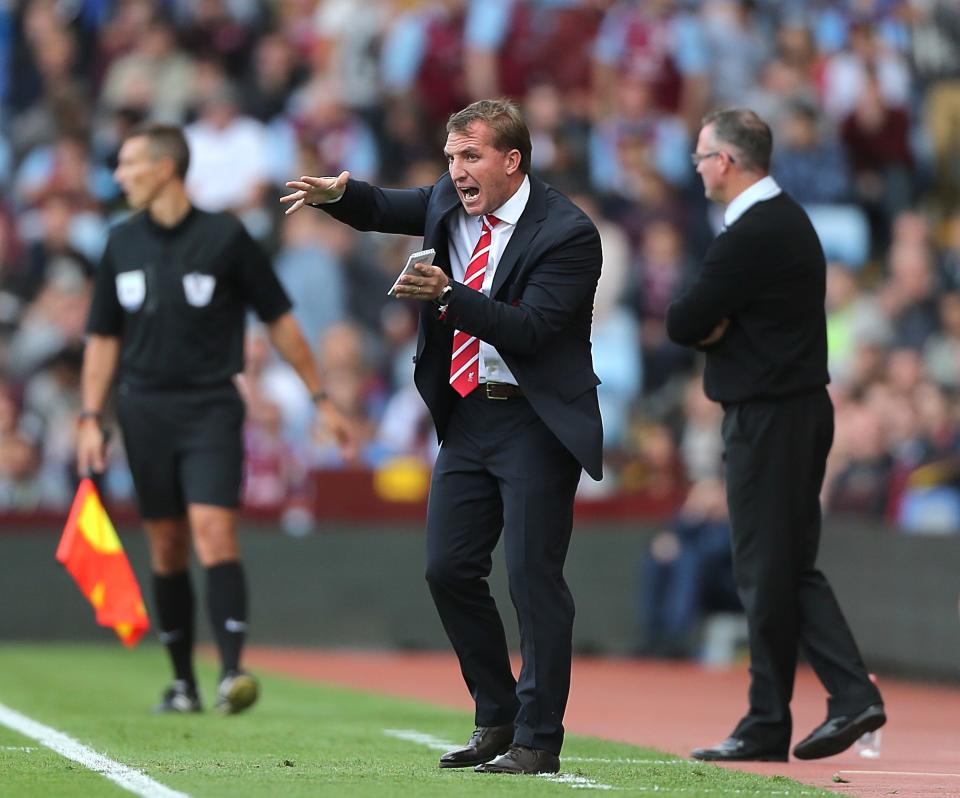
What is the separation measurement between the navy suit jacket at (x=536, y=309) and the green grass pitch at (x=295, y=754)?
108cm

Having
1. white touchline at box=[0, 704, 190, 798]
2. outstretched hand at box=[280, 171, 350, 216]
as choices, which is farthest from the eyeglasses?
white touchline at box=[0, 704, 190, 798]

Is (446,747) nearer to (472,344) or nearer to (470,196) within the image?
(472,344)

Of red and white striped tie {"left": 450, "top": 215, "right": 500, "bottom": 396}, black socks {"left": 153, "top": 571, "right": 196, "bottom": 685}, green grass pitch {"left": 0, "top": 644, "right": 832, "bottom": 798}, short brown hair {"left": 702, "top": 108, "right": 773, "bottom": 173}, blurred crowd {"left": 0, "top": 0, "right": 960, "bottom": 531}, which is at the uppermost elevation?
blurred crowd {"left": 0, "top": 0, "right": 960, "bottom": 531}

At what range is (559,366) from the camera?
679 centimetres

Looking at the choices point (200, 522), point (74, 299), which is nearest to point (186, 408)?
point (200, 522)

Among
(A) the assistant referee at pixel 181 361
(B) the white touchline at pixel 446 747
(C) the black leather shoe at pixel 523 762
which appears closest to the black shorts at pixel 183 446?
(A) the assistant referee at pixel 181 361

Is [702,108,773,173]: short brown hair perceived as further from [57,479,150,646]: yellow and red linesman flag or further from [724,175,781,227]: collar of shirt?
[57,479,150,646]: yellow and red linesman flag

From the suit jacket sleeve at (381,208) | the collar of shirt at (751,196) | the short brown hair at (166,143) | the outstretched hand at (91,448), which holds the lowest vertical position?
the outstretched hand at (91,448)

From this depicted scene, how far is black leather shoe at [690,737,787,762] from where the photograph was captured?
764cm

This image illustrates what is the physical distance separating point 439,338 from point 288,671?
Answer: 6733mm

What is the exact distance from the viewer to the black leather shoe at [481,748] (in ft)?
22.6

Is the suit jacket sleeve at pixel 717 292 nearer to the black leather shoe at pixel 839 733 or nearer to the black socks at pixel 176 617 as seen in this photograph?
the black leather shoe at pixel 839 733

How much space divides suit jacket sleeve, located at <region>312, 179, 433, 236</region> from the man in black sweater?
1215mm

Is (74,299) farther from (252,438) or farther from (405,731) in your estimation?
(405,731)
